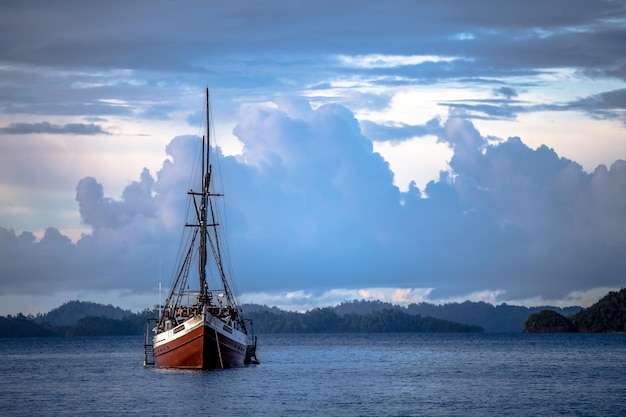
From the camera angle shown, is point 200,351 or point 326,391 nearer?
point 326,391

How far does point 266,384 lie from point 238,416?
23.9 meters

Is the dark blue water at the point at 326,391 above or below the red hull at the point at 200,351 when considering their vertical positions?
below

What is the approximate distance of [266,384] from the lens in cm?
9094

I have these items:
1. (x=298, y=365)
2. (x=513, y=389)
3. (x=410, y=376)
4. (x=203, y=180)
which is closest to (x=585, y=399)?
(x=513, y=389)

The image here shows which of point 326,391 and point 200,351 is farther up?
point 200,351

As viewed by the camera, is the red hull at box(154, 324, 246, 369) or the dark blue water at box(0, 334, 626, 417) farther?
the red hull at box(154, 324, 246, 369)

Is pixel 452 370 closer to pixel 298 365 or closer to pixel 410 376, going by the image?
pixel 410 376

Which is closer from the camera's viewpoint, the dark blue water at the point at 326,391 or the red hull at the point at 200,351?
the dark blue water at the point at 326,391

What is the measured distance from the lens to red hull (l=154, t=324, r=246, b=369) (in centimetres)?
9219

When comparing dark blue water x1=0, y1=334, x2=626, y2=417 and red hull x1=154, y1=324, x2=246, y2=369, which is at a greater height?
red hull x1=154, y1=324, x2=246, y2=369

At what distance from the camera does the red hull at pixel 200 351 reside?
302 ft

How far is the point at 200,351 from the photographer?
304ft

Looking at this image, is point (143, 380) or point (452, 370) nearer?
point (143, 380)

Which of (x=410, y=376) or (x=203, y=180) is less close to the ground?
(x=203, y=180)
